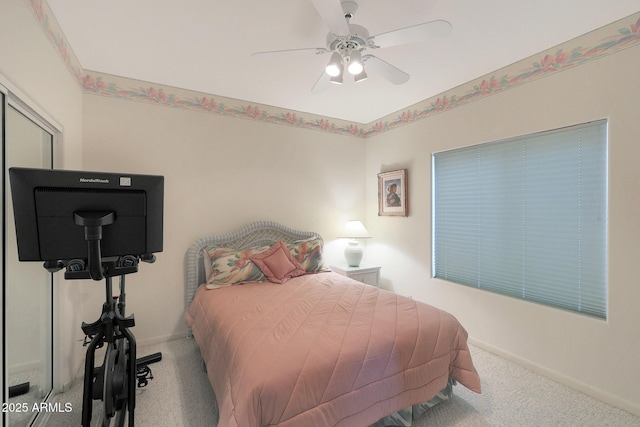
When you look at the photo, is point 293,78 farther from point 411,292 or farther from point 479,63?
point 411,292

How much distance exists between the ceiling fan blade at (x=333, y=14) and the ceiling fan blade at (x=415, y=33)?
21 cm

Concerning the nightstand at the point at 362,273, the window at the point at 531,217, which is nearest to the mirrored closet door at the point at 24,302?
the nightstand at the point at 362,273

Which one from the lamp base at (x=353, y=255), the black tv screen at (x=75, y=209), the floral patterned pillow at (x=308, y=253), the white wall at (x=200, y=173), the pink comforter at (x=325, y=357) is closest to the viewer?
the black tv screen at (x=75, y=209)

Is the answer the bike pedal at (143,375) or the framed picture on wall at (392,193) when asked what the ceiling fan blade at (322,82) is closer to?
the framed picture on wall at (392,193)

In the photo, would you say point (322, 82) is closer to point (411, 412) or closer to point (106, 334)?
point (106, 334)

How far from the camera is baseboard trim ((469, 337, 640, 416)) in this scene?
5.96 ft

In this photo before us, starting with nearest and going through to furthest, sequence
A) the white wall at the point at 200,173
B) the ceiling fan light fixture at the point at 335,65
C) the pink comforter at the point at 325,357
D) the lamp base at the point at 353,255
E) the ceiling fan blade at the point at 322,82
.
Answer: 1. the pink comforter at the point at 325,357
2. the ceiling fan light fixture at the point at 335,65
3. the ceiling fan blade at the point at 322,82
4. the white wall at the point at 200,173
5. the lamp base at the point at 353,255

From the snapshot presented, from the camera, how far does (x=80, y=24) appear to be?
1871 mm

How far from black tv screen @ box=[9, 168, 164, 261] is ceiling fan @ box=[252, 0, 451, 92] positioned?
3.70ft

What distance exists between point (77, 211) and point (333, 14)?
1536 mm

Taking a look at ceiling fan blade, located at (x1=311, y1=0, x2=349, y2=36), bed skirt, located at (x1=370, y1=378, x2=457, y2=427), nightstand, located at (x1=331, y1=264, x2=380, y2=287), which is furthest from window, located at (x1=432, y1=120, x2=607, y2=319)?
ceiling fan blade, located at (x1=311, y1=0, x2=349, y2=36)

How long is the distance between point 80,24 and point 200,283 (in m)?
2.31

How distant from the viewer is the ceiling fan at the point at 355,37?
55.7 inches

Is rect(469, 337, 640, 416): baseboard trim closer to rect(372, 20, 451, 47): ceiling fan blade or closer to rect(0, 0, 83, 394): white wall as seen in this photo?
rect(372, 20, 451, 47): ceiling fan blade
